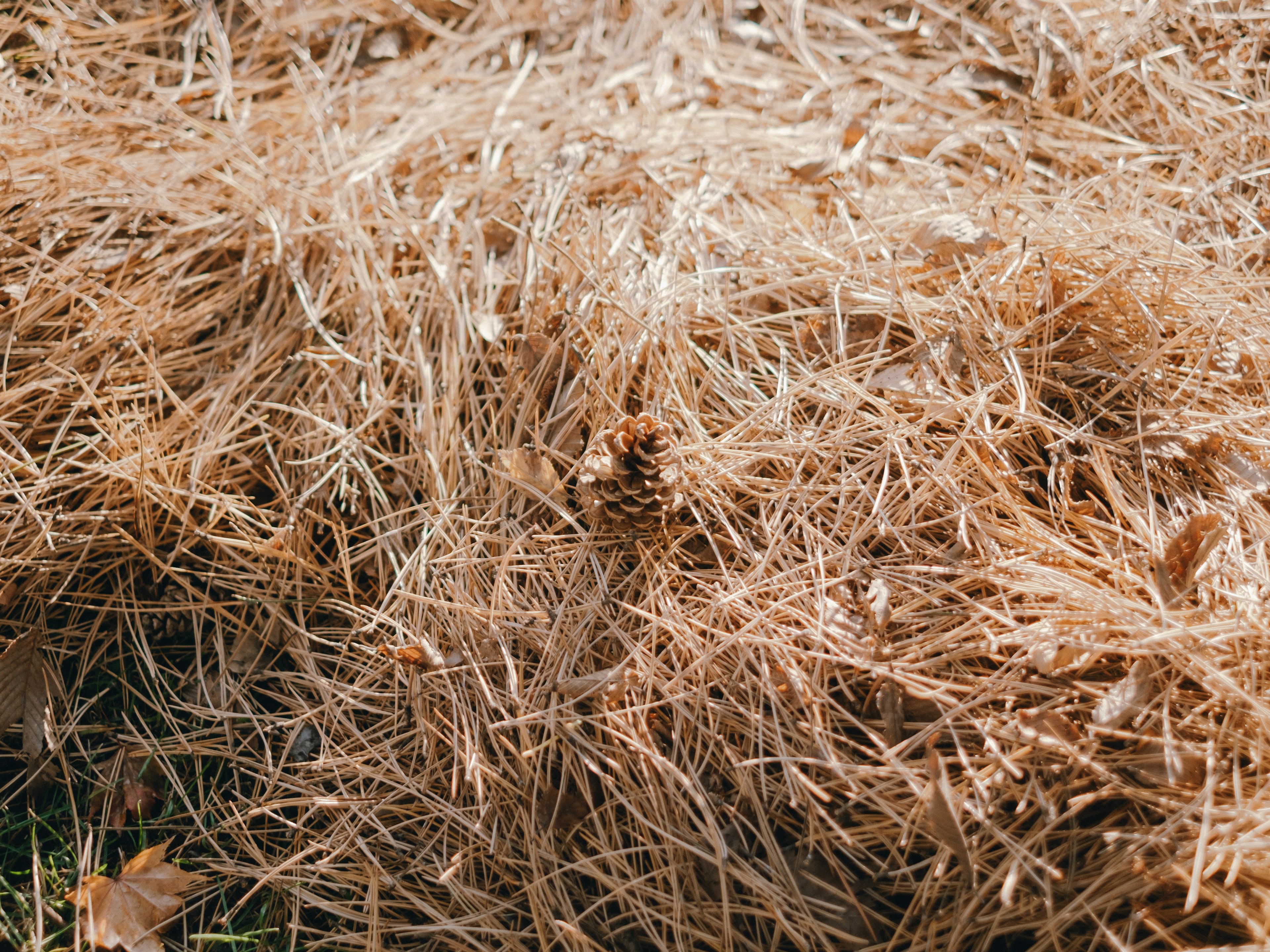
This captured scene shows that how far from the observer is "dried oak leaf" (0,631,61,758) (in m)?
1.52

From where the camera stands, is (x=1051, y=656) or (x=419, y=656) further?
(x=419, y=656)

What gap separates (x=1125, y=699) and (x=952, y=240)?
958 millimetres

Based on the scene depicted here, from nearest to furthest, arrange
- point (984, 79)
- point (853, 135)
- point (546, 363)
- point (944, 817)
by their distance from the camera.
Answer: point (944, 817) < point (546, 363) < point (853, 135) < point (984, 79)

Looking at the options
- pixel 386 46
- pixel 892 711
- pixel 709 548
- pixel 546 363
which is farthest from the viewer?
pixel 386 46

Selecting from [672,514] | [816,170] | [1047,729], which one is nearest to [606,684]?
[672,514]

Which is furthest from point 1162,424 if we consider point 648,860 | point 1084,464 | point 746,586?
point 648,860

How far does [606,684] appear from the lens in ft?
4.46

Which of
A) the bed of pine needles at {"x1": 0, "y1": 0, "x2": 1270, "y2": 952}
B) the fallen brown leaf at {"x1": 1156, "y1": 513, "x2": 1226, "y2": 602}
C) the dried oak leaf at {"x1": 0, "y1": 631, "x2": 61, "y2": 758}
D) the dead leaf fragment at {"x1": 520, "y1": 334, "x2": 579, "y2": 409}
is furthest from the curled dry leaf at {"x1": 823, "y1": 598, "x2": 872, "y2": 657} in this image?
the dried oak leaf at {"x1": 0, "y1": 631, "x2": 61, "y2": 758}

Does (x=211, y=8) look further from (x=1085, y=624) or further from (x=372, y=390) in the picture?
(x=1085, y=624)

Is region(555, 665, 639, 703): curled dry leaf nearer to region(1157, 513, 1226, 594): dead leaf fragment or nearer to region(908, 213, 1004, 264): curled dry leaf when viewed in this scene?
region(1157, 513, 1226, 594): dead leaf fragment

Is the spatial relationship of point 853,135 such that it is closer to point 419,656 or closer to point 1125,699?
point 1125,699

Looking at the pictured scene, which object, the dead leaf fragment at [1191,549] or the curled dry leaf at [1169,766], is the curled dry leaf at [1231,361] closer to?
the dead leaf fragment at [1191,549]

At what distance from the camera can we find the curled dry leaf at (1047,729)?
3.90ft

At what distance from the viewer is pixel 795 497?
1.45 metres
